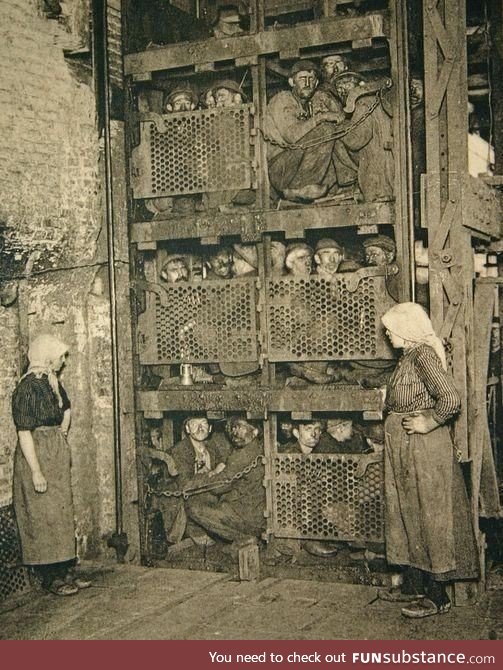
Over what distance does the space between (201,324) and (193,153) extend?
1.69 metres

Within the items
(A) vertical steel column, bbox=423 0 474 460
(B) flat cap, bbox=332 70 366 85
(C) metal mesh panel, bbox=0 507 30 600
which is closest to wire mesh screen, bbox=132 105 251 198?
(B) flat cap, bbox=332 70 366 85

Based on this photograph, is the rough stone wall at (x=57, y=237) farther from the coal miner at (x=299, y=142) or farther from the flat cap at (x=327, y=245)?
the flat cap at (x=327, y=245)

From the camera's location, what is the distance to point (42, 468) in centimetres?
738

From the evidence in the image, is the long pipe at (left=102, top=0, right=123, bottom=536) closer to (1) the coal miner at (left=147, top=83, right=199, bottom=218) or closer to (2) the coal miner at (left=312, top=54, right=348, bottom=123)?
(1) the coal miner at (left=147, top=83, right=199, bottom=218)

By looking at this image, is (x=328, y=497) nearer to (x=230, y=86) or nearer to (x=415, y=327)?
(x=415, y=327)

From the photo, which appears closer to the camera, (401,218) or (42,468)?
(42,468)

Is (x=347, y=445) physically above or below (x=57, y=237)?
below

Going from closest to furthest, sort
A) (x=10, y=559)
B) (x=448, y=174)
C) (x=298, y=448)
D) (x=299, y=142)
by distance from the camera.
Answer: (x=448, y=174) < (x=10, y=559) < (x=299, y=142) < (x=298, y=448)

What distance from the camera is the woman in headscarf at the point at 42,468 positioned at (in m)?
7.31

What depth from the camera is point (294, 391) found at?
8172 millimetres

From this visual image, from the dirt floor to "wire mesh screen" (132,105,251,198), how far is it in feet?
12.3

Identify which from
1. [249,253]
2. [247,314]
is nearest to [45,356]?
[247,314]

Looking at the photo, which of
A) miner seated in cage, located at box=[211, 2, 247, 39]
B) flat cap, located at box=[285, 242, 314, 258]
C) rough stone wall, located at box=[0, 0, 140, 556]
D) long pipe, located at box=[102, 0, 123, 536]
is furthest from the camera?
miner seated in cage, located at box=[211, 2, 247, 39]

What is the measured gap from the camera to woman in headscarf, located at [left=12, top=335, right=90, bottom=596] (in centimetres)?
731
